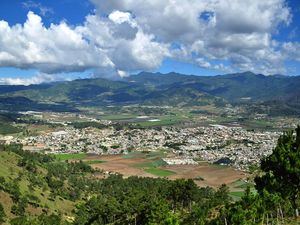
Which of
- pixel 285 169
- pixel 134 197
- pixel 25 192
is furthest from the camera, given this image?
pixel 25 192

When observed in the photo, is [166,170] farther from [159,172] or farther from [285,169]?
[285,169]

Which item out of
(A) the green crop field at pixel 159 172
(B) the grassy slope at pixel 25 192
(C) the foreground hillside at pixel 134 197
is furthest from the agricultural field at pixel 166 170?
(B) the grassy slope at pixel 25 192

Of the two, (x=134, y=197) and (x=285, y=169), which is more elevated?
(x=285, y=169)

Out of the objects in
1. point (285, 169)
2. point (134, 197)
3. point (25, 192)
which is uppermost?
point (285, 169)

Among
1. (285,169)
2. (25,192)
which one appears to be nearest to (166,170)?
(25,192)

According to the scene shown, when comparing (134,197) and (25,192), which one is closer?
(134,197)

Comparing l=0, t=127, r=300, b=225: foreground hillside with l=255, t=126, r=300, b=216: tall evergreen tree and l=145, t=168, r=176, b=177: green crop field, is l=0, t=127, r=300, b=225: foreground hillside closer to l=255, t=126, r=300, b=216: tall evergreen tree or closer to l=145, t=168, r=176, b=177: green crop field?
l=255, t=126, r=300, b=216: tall evergreen tree

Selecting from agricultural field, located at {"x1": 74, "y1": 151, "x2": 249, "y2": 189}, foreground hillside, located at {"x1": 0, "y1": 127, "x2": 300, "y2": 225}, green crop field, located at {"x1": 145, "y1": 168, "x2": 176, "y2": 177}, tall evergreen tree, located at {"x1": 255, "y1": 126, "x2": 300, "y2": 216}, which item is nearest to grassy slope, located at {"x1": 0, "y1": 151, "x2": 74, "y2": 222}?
foreground hillside, located at {"x1": 0, "y1": 127, "x2": 300, "y2": 225}

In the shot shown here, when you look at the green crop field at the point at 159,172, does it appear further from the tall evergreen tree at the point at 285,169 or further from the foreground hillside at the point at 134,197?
the tall evergreen tree at the point at 285,169
